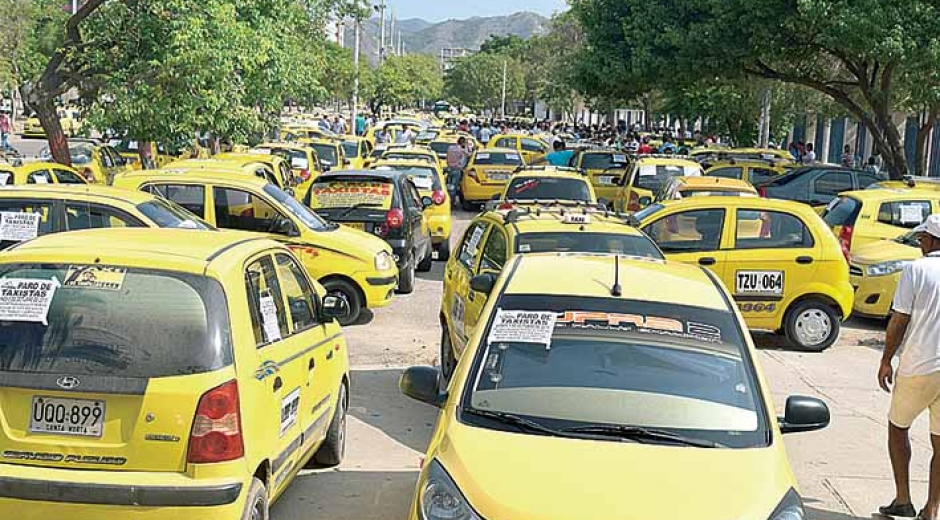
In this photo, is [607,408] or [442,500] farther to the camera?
[607,408]

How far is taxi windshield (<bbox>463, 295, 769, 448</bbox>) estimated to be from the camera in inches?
194

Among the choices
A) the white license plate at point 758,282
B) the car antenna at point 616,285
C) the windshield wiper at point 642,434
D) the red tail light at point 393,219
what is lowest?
the white license plate at point 758,282

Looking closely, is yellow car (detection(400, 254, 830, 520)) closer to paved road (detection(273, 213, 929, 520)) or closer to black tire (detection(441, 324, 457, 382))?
paved road (detection(273, 213, 929, 520))

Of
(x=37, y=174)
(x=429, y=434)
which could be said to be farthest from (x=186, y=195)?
(x=429, y=434)

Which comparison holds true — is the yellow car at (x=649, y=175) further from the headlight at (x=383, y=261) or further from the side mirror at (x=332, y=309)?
the side mirror at (x=332, y=309)

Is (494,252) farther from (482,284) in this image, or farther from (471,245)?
(482,284)

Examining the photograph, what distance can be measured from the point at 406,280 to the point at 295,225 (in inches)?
124

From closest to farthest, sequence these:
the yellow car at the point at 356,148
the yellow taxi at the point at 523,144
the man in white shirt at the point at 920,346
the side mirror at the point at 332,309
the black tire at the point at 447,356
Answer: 1. the man in white shirt at the point at 920,346
2. the side mirror at the point at 332,309
3. the black tire at the point at 447,356
4. the yellow car at the point at 356,148
5. the yellow taxi at the point at 523,144

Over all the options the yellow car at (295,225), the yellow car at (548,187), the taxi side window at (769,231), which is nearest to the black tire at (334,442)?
the yellow car at (295,225)

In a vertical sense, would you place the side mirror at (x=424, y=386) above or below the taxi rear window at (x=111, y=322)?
below

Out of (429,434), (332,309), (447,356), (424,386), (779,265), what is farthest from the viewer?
(779,265)

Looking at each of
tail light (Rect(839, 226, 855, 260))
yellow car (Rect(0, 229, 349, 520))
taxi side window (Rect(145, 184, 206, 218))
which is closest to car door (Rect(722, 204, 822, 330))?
tail light (Rect(839, 226, 855, 260))

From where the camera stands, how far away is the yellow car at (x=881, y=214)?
15.1 meters

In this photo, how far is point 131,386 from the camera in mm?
4914
